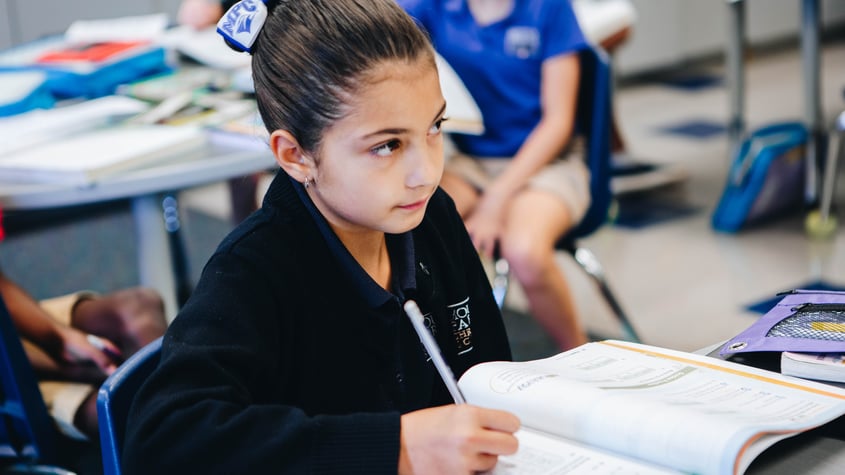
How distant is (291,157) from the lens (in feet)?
3.11

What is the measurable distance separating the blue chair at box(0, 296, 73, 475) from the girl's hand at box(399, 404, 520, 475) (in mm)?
879

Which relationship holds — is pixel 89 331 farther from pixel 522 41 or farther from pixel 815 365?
pixel 815 365

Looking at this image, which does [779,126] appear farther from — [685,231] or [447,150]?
[447,150]

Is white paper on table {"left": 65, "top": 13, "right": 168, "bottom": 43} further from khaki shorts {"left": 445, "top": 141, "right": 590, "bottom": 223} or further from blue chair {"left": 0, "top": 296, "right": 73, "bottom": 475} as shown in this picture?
blue chair {"left": 0, "top": 296, "right": 73, "bottom": 475}

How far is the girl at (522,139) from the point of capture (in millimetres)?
1963

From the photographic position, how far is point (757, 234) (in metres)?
3.08

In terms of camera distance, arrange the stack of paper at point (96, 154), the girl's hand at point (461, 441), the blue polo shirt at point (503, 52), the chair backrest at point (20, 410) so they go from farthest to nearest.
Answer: the blue polo shirt at point (503, 52)
the stack of paper at point (96, 154)
the chair backrest at point (20, 410)
the girl's hand at point (461, 441)

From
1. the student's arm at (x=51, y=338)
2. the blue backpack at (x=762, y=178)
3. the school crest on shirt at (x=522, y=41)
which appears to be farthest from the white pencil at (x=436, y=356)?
the blue backpack at (x=762, y=178)

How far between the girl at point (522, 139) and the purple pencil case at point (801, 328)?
3.24 ft

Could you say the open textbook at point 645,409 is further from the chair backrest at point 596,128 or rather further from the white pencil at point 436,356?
Answer: the chair backrest at point 596,128

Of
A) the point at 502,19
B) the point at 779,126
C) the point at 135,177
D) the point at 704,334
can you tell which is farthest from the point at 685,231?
the point at 135,177

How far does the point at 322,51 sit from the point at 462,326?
337 millimetres

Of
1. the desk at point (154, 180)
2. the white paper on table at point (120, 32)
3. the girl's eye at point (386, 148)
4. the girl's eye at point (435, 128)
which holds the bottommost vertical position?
the desk at point (154, 180)

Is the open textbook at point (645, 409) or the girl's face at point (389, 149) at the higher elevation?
the girl's face at point (389, 149)
